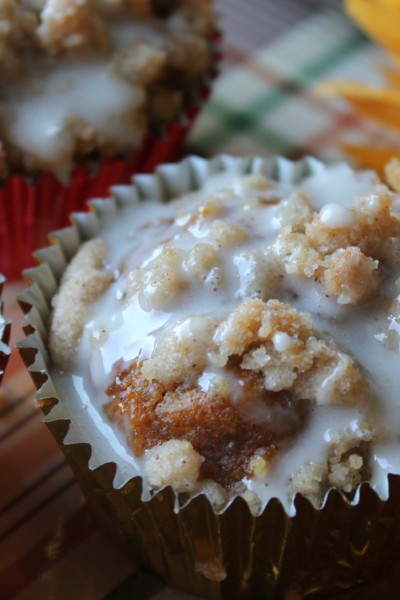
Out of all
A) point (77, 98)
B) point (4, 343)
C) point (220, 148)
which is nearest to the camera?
point (4, 343)

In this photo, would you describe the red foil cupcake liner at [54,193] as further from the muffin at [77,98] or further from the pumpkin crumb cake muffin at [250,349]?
the pumpkin crumb cake muffin at [250,349]

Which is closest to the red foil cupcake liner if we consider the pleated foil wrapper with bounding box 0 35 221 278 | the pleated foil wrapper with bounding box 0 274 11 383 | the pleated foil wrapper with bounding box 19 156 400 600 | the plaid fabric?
the pleated foil wrapper with bounding box 0 35 221 278

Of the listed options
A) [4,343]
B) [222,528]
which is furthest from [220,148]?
[222,528]

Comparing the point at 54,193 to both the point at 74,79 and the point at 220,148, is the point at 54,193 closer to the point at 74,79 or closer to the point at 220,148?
the point at 74,79

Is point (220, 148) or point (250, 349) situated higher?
point (250, 349)

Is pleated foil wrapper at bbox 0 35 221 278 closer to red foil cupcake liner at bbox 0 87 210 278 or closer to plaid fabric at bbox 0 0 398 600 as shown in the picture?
red foil cupcake liner at bbox 0 87 210 278

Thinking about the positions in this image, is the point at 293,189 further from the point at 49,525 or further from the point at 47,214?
the point at 49,525
